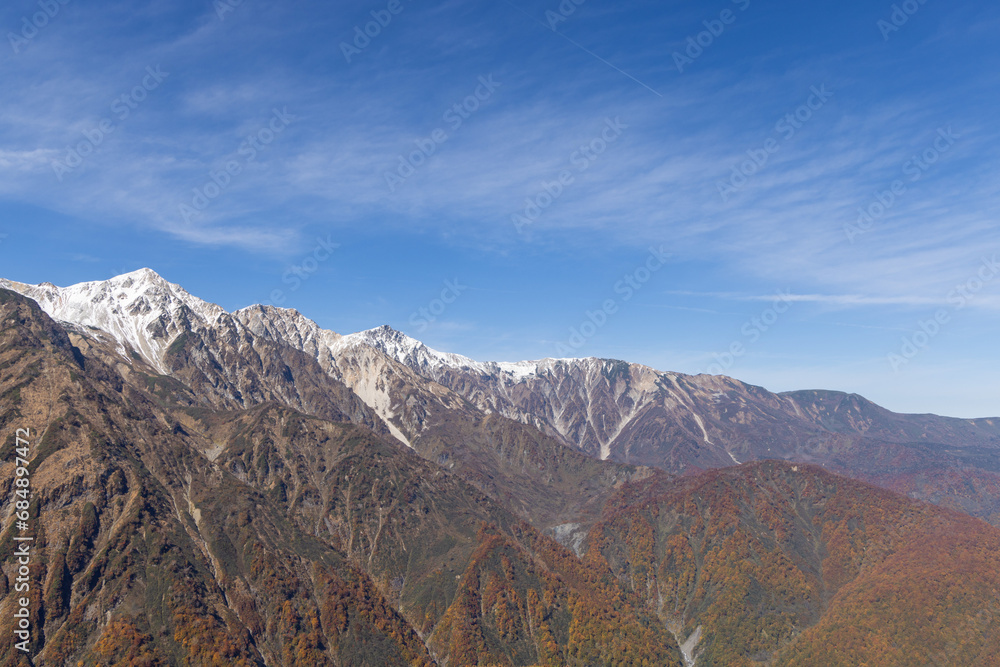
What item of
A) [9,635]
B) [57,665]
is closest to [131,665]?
[57,665]

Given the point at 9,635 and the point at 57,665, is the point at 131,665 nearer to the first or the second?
the point at 57,665
